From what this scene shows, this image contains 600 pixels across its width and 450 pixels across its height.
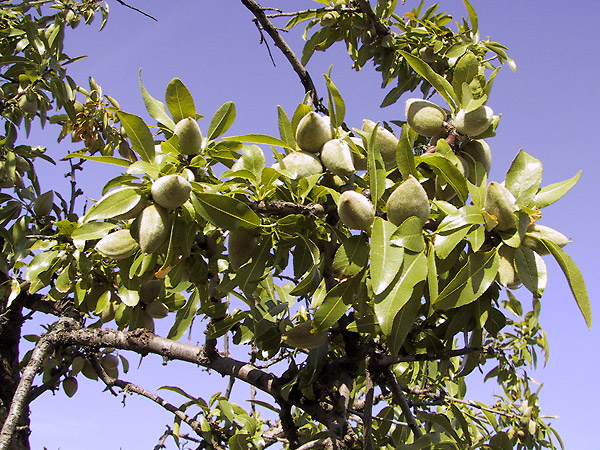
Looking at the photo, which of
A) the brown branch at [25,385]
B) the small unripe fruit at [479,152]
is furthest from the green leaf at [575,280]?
the brown branch at [25,385]

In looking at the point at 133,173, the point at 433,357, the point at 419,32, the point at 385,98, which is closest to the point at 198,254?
the point at 133,173

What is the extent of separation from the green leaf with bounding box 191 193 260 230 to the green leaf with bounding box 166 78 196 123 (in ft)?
0.96

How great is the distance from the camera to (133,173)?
109cm

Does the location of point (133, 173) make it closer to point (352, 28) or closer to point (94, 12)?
point (352, 28)

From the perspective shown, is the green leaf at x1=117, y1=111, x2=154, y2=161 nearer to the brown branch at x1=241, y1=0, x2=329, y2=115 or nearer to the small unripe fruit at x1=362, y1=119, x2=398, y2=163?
the small unripe fruit at x1=362, y1=119, x2=398, y2=163

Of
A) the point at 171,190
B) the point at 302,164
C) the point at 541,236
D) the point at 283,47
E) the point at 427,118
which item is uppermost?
the point at 283,47

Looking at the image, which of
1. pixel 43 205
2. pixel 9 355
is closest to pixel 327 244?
pixel 43 205

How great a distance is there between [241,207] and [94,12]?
2.58 meters

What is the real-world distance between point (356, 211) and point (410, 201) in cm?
10

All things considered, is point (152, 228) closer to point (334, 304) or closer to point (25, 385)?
point (334, 304)

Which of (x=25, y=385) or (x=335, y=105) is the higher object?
(x=335, y=105)

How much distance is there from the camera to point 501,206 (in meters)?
0.99

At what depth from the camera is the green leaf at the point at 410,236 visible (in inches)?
37.6

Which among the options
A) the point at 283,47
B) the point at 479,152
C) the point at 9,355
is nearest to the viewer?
the point at 479,152
